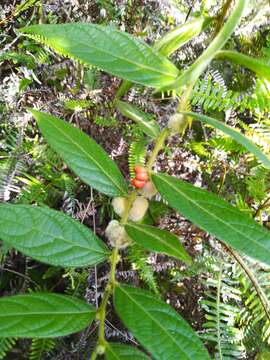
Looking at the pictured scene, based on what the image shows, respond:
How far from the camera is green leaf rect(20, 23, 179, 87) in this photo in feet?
3.03

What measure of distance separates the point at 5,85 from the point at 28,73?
9cm

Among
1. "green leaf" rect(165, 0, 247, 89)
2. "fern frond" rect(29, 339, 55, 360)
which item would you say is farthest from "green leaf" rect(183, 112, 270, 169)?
"fern frond" rect(29, 339, 55, 360)

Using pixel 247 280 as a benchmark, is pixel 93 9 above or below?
above

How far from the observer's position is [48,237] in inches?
36.8

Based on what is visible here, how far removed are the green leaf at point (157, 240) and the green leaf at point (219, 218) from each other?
0.07 metres

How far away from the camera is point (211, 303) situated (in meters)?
1.50

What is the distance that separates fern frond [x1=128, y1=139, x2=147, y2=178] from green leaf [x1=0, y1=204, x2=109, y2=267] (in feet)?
2.10

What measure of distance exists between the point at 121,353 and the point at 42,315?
155mm

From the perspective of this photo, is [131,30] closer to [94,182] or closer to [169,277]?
[169,277]

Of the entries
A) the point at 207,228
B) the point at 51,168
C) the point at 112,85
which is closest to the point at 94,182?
the point at 207,228

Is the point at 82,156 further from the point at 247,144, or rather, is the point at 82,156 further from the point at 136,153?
the point at 136,153

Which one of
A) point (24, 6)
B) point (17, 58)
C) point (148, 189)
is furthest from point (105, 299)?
point (24, 6)

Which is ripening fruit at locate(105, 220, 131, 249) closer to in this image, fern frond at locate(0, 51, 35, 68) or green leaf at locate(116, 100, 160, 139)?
green leaf at locate(116, 100, 160, 139)

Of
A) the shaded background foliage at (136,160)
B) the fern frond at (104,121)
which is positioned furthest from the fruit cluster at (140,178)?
the fern frond at (104,121)
